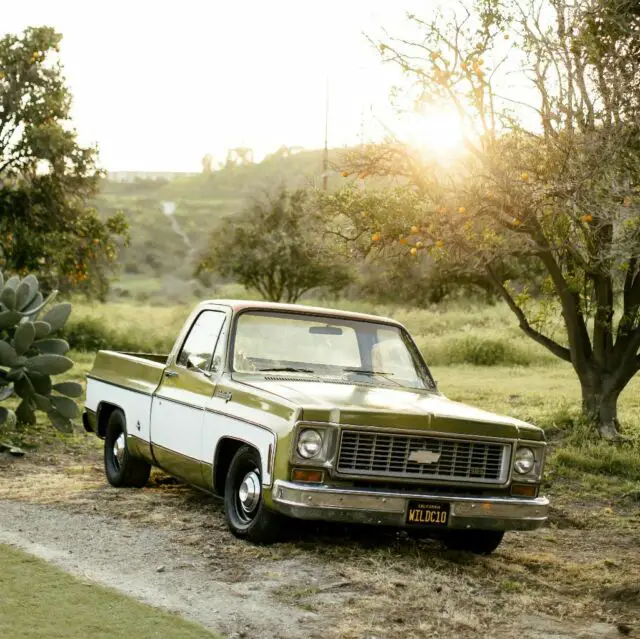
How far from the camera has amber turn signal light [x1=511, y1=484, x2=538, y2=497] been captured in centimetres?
745

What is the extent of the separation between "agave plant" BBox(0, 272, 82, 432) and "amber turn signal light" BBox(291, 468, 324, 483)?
227 inches

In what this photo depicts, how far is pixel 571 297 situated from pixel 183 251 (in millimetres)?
89977

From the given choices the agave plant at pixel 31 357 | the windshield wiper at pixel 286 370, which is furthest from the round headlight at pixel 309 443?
the agave plant at pixel 31 357

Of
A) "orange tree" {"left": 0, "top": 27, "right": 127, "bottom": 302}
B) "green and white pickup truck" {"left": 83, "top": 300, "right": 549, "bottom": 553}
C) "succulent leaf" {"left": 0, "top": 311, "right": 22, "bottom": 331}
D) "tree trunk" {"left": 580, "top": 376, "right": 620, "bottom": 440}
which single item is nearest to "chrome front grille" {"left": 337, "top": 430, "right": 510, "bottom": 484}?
"green and white pickup truck" {"left": 83, "top": 300, "right": 549, "bottom": 553}

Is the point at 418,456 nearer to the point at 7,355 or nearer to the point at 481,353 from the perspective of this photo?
the point at 7,355

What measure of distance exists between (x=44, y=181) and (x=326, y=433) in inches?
831

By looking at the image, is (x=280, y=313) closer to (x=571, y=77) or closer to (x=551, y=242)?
(x=571, y=77)

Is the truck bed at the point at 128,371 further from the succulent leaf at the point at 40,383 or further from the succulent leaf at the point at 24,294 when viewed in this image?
the succulent leaf at the point at 24,294

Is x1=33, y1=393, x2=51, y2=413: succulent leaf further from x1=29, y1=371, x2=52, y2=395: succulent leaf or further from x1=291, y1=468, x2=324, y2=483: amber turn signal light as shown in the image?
x1=291, y1=468, x2=324, y2=483: amber turn signal light

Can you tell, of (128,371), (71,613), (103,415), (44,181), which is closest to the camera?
(71,613)

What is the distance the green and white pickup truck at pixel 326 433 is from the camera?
6.97m

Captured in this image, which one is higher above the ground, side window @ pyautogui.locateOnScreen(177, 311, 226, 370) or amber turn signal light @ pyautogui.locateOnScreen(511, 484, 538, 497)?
side window @ pyautogui.locateOnScreen(177, 311, 226, 370)

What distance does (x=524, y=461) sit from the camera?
7.49m

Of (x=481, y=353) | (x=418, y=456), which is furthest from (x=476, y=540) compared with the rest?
(x=481, y=353)
